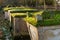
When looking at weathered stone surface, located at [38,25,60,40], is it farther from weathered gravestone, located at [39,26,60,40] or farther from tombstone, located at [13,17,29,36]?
tombstone, located at [13,17,29,36]

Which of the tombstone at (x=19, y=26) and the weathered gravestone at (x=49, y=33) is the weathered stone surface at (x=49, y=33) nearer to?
the weathered gravestone at (x=49, y=33)

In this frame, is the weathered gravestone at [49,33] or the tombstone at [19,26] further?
the tombstone at [19,26]

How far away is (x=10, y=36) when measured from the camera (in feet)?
13.8

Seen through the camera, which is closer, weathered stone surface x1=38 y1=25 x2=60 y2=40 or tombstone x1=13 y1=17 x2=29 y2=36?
weathered stone surface x1=38 y1=25 x2=60 y2=40

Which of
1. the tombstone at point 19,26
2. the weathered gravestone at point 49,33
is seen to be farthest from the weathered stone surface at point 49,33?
the tombstone at point 19,26

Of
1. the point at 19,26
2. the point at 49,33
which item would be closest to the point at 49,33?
the point at 49,33

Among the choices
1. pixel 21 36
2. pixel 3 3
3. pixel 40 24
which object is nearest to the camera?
pixel 40 24

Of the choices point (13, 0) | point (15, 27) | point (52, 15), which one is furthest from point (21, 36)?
A: point (13, 0)

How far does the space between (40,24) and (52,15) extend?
535 millimetres

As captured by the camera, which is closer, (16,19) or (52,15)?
(52,15)

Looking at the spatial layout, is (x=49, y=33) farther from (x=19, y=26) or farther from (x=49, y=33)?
(x=19, y=26)

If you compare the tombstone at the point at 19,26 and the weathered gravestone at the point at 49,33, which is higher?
the weathered gravestone at the point at 49,33

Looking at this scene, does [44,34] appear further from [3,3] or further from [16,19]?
[3,3]

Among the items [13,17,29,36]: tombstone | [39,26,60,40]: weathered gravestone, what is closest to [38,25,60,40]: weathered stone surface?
[39,26,60,40]: weathered gravestone
